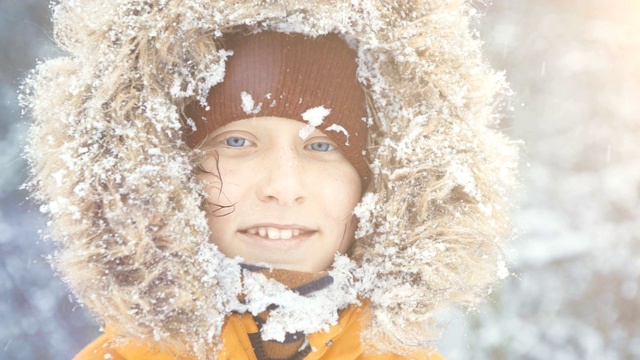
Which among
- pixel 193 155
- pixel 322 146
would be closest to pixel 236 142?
pixel 193 155

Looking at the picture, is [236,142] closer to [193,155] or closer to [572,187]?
[193,155]

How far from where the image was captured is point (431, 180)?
1.57 m

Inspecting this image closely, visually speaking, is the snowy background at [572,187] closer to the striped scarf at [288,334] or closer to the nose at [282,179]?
the striped scarf at [288,334]

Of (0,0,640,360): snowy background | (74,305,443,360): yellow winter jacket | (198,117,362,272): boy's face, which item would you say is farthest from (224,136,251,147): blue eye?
(0,0,640,360): snowy background

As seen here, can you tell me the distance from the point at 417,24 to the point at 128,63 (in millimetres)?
688

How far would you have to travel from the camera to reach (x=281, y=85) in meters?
1.50

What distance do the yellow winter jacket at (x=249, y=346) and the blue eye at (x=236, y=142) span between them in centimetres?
41

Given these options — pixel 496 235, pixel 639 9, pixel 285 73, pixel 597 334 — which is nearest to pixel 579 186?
pixel 597 334

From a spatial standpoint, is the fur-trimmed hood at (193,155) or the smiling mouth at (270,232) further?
the smiling mouth at (270,232)

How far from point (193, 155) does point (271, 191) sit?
20 cm

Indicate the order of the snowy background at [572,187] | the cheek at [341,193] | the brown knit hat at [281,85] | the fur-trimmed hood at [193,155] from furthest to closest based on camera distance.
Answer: the snowy background at [572,187]
the cheek at [341,193]
the brown knit hat at [281,85]
the fur-trimmed hood at [193,155]

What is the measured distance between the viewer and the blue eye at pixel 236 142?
1555 millimetres

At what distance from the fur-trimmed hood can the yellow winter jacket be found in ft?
0.21

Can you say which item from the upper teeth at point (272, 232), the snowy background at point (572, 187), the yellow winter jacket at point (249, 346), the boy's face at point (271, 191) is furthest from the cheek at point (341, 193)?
the snowy background at point (572, 187)
